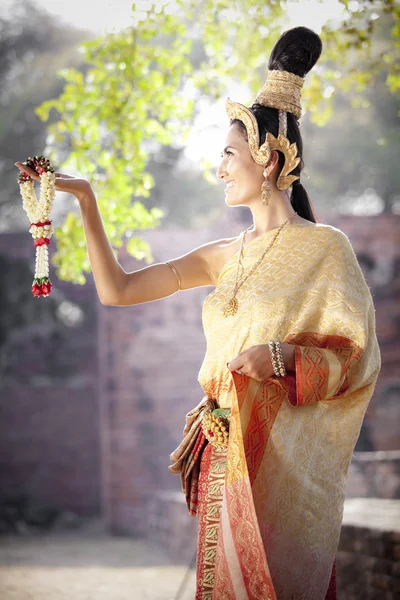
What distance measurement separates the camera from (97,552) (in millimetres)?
8164

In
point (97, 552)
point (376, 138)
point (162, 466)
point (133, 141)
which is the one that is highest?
point (376, 138)

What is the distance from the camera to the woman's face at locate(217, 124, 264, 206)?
7.68 feet

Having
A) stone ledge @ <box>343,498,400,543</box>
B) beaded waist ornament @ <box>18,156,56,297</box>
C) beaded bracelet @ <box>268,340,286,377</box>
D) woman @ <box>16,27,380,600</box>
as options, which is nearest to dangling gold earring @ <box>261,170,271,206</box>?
woman @ <box>16,27,380,600</box>

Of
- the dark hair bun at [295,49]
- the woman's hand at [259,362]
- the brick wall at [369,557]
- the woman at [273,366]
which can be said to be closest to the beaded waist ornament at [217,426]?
the woman at [273,366]

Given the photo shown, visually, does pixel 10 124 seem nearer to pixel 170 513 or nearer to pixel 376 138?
pixel 376 138

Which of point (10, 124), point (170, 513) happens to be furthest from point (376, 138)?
point (170, 513)

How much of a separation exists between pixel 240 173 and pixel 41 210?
1.84ft

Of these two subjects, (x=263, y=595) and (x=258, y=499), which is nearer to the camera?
(x=263, y=595)

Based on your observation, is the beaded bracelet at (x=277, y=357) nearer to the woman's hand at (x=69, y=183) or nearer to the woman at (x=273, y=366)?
the woman at (x=273, y=366)

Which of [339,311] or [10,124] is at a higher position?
[10,124]

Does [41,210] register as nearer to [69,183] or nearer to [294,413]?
[69,183]

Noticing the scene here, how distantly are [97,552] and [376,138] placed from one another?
26.7 ft

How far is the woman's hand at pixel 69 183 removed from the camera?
2.29 metres

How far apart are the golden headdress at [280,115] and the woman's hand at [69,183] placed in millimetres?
473
